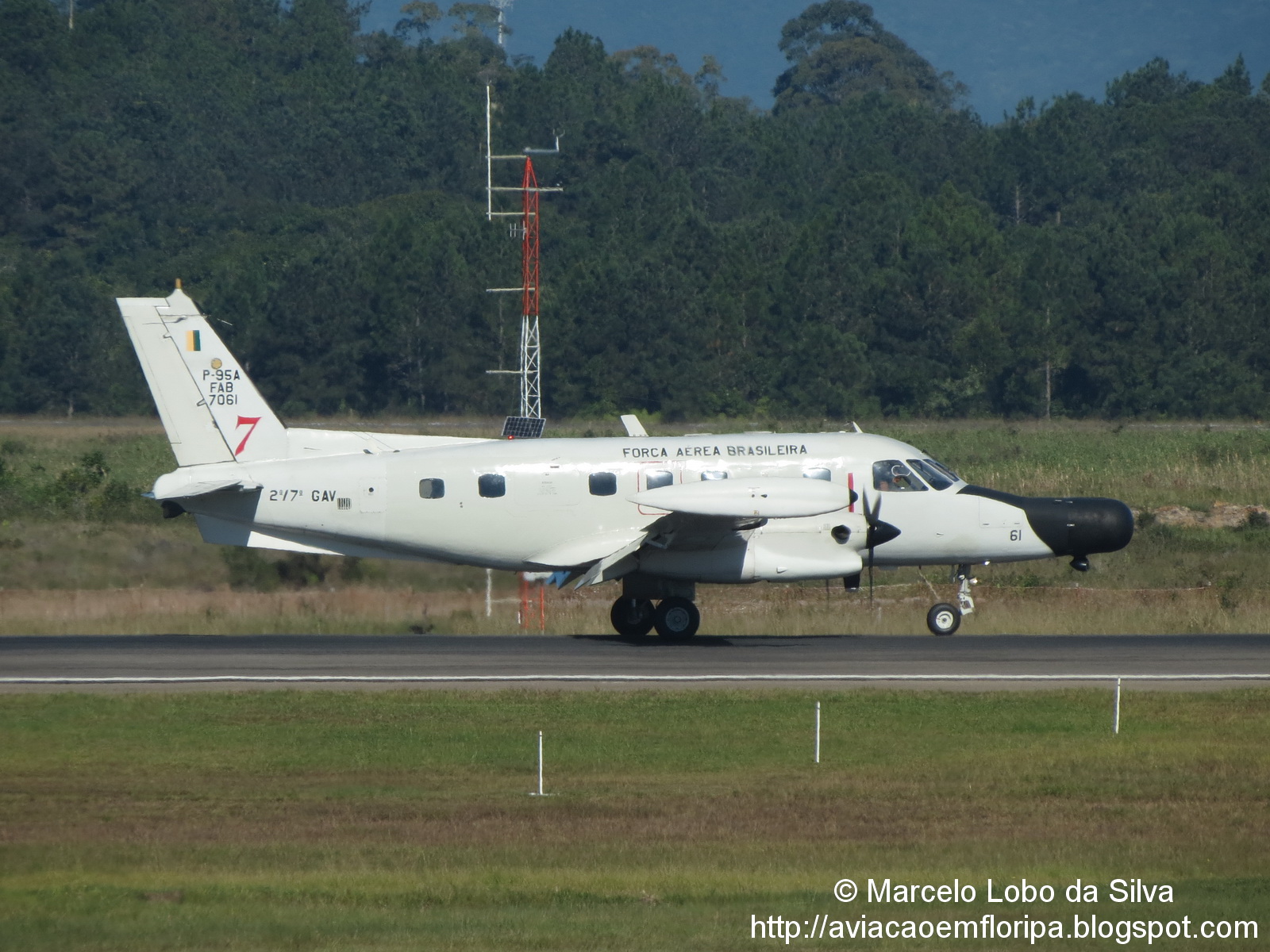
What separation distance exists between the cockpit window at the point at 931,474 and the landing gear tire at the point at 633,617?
4749 mm

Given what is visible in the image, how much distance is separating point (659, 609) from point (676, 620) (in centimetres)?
36

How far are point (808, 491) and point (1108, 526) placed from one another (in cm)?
518

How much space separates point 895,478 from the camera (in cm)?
2702

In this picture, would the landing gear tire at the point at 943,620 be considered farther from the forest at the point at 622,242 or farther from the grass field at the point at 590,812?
the forest at the point at 622,242

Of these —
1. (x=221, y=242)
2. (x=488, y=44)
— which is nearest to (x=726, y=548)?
(x=221, y=242)

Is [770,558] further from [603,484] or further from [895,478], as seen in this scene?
[603,484]

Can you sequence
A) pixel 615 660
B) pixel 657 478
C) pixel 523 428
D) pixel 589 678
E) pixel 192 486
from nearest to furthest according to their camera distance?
pixel 589 678 < pixel 615 660 < pixel 192 486 < pixel 657 478 < pixel 523 428

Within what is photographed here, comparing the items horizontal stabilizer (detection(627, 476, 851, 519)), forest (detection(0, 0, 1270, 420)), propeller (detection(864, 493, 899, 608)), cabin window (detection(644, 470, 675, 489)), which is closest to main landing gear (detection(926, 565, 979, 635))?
propeller (detection(864, 493, 899, 608))

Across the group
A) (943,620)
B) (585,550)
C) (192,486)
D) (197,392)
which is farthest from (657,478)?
(197,392)

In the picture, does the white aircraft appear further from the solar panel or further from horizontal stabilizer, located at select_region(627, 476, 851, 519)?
the solar panel

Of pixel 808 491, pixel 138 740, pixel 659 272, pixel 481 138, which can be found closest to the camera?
pixel 138 740

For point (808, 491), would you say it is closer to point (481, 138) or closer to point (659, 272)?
point (659, 272)

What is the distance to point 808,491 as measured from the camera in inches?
987

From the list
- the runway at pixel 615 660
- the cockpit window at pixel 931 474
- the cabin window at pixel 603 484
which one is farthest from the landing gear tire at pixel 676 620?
the cockpit window at pixel 931 474
